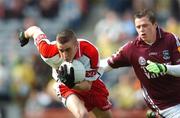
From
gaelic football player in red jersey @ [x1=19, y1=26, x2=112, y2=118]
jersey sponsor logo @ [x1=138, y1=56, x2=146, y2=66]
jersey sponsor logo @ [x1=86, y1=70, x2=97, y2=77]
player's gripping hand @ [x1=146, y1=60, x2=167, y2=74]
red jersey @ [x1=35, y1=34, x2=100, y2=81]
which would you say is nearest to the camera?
player's gripping hand @ [x1=146, y1=60, x2=167, y2=74]

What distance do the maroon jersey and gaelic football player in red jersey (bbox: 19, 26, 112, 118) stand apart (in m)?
0.34

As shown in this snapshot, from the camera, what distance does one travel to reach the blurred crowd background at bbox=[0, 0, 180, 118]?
627 inches

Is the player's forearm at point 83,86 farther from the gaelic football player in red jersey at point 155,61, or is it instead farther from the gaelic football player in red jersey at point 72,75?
the gaelic football player in red jersey at point 155,61

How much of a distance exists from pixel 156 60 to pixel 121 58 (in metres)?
0.51

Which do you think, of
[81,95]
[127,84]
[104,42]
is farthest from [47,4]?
[81,95]

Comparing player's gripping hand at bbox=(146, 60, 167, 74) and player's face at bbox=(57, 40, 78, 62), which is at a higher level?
player's face at bbox=(57, 40, 78, 62)

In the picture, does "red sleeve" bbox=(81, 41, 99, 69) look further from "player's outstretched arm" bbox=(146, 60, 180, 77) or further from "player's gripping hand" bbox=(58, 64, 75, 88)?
"player's outstretched arm" bbox=(146, 60, 180, 77)

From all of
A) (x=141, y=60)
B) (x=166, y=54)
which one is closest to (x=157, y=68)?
(x=166, y=54)

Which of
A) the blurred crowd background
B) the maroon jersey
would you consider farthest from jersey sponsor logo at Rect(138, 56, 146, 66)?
the blurred crowd background

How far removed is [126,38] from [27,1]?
3.35 meters

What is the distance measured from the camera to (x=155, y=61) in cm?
1036

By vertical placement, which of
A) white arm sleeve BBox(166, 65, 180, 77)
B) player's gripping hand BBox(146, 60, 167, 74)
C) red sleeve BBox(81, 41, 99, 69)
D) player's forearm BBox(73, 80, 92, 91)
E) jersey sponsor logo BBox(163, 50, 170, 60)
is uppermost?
red sleeve BBox(81, 41, 99, 69)

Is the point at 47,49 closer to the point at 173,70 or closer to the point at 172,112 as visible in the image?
the point at 173,70

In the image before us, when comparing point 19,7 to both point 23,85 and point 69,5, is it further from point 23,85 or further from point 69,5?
point 23,85
